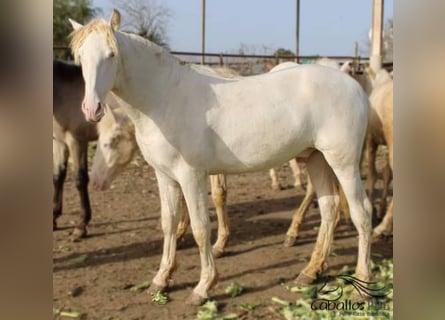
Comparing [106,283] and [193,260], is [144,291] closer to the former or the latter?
[106,283]

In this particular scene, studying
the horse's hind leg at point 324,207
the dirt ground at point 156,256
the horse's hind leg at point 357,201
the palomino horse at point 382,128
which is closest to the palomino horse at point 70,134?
the dirt ground at point 156,256

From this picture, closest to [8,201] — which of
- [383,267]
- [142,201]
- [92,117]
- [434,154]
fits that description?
[434,154]

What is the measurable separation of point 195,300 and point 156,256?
0.97 metres

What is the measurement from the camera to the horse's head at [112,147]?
410cm

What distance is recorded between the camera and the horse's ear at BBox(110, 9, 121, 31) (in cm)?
240

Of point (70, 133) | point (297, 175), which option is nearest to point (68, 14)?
point (70, 133)

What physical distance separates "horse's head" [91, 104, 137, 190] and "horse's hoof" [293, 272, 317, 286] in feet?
6.21

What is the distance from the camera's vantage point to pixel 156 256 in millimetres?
3814

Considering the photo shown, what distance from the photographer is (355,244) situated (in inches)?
162

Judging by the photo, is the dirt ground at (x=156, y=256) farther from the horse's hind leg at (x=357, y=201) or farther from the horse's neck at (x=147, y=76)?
the horse's neck at (x=147, y=76)

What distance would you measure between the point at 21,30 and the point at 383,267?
290 cm

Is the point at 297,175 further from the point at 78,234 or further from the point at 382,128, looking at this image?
the point at 78,234

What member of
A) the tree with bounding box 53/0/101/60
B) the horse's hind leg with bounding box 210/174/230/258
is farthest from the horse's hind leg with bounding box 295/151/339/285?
the tree with bounding box 53/0/101/60

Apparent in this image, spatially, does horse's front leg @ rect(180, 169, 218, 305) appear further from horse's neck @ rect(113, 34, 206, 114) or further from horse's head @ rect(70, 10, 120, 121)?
horse's head @ rect(70, 10, 120, 121)
